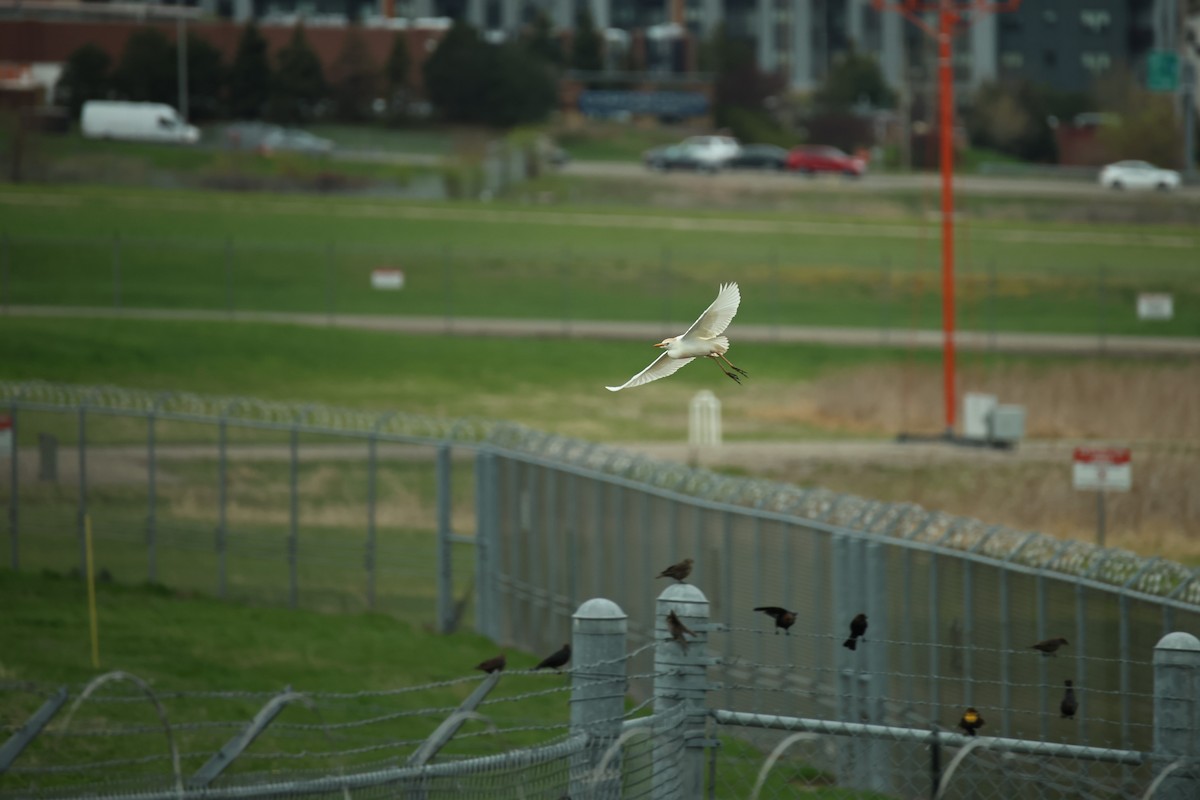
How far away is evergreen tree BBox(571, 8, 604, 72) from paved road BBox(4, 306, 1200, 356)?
64.8 meters

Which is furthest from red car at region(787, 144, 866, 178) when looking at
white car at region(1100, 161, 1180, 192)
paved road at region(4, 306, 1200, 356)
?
paved road at region(4, 306, 1200, 356)

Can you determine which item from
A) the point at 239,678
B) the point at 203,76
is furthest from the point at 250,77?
the point at 239,678

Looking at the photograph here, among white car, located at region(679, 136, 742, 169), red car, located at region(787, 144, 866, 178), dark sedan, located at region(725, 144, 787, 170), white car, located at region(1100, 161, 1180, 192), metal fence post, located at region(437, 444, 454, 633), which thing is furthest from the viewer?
dark sedan, located at region(725, 144, 787, 170)

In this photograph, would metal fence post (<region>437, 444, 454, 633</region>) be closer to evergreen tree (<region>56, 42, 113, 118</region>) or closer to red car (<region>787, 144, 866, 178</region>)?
red car (<region>787, 144, 866, 178</region>)

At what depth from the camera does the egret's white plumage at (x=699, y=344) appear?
7.15 m

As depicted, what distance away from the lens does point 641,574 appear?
18516 millimetres

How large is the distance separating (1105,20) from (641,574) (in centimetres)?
11098

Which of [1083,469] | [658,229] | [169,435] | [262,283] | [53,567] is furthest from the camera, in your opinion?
[658,229]

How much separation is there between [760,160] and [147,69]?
30.8m

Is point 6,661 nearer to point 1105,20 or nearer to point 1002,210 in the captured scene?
point 1002,210

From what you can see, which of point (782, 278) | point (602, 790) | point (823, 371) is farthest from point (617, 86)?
point (602, 790)

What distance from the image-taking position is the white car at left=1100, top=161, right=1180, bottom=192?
83.6 m

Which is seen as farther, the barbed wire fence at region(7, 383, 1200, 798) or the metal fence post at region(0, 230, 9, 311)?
the metal fence post at region(0, 230, 9, 311)

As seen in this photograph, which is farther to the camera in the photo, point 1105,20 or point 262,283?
point 1105,20
